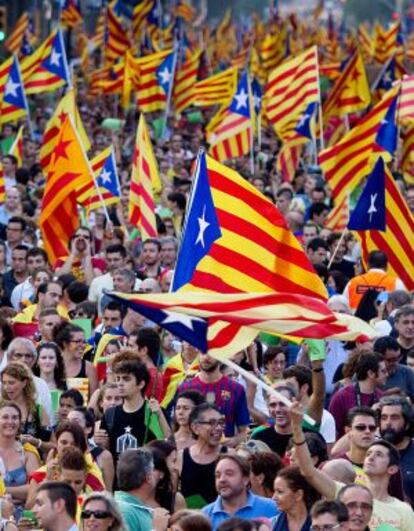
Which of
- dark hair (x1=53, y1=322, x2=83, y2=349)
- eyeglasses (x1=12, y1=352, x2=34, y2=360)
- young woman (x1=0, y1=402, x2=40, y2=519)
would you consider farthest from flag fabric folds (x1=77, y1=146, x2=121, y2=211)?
young woman (x1=0, y1=402, x2=40, y2=519)

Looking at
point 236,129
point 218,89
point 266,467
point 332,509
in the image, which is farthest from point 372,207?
point 218,89

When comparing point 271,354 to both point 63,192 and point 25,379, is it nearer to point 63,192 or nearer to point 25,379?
point 25,379

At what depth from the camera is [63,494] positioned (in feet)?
33.1

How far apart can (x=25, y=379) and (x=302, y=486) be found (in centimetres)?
274

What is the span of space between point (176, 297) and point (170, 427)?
297 centimetres

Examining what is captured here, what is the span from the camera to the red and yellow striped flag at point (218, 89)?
30781 millimetres

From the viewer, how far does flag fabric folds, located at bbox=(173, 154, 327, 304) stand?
1235cm

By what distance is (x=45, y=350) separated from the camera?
13867 millimetres

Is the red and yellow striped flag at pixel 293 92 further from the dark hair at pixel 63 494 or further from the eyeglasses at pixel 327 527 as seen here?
the eyeglasses at pixel 327 527

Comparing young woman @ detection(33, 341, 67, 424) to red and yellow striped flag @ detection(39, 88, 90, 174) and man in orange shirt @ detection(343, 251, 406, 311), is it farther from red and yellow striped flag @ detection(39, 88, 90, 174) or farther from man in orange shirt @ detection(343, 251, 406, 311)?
red and yellow striped flag @ detection(39, 88, 90, 174)

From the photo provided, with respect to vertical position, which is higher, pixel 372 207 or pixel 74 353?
pixel 372 207

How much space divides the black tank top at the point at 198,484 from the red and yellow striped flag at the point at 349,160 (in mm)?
10166

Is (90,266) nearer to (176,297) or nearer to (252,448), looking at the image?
(252,448)

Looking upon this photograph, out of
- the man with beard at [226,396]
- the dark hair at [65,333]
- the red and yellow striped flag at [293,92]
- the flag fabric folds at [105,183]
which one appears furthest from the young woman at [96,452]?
the red and yellow striped flag at [293,92]
